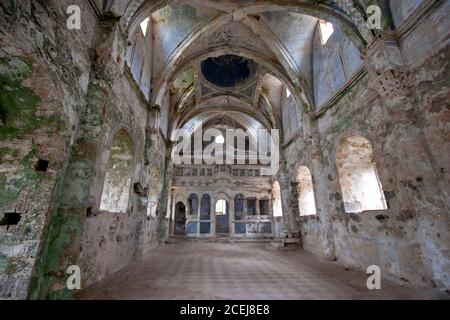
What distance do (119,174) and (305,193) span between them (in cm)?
764

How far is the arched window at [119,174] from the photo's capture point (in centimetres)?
508

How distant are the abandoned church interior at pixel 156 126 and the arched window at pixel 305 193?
0.10 meters

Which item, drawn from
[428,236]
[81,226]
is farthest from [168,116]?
[428,236]

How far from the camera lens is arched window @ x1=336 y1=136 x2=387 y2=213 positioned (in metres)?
5.57

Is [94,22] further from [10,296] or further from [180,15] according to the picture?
[10,296]

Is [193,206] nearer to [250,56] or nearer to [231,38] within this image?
[250,56]

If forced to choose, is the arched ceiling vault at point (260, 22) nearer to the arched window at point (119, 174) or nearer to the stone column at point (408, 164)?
the stone column at point (408, 164)

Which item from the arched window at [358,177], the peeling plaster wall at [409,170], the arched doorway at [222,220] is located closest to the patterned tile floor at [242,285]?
the peeling plaster wall at [409,170]

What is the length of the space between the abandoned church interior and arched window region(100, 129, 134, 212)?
1.5 inches

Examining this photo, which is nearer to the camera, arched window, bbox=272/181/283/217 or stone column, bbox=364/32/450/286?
stone column, bbox=364/32/450/286

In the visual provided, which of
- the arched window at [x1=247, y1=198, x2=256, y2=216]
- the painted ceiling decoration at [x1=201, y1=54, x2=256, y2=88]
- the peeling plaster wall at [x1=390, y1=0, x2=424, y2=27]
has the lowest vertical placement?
the arched window at [x1=247, y1=198, x2=256, y2=216]

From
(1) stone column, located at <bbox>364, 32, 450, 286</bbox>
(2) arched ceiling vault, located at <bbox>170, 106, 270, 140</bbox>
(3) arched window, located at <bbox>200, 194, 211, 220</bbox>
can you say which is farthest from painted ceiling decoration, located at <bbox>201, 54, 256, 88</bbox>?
(3) arched window, located at <bbox>200, 194, 211, 220</bbox>

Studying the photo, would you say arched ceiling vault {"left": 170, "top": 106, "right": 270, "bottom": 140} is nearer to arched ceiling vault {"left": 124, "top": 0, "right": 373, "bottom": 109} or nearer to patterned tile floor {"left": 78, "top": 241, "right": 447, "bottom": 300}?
arched ceiling vault {"left": 124, "top": 0, "right": 373, "bottom": 109}
